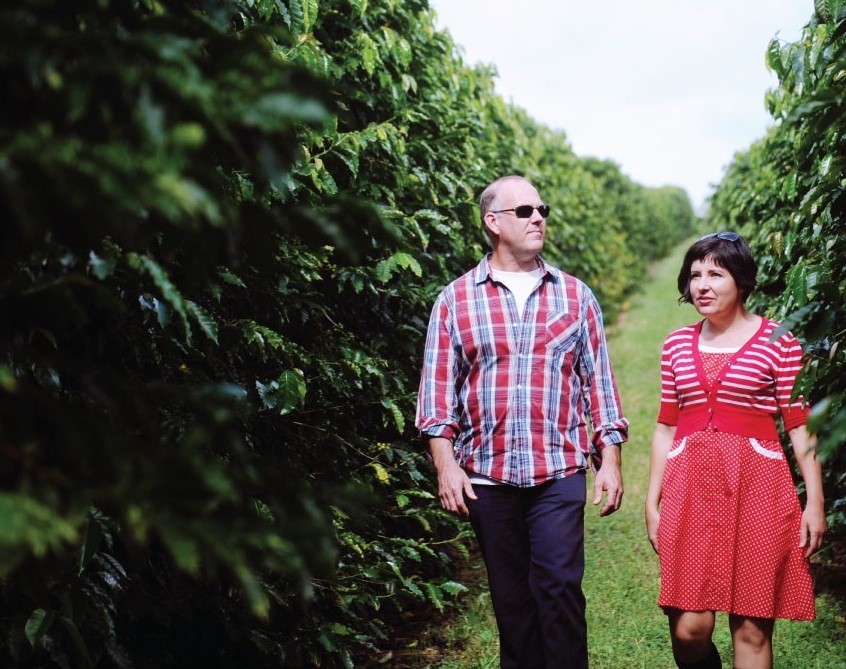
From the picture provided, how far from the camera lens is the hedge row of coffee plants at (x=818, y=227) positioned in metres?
1.95

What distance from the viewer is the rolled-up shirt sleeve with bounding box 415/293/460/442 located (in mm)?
3178

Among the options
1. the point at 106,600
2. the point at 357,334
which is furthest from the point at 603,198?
the point at 106,600

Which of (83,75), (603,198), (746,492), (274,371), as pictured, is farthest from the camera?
(603,198)

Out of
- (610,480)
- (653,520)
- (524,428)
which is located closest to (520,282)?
(524,428)

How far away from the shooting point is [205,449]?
2551mm

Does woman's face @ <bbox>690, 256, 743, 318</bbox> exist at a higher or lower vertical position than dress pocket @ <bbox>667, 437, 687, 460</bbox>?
higher

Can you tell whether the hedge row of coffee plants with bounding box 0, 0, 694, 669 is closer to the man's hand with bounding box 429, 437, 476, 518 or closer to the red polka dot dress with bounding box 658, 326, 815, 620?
the man's hand with bounding box 429, 437, 476, 518

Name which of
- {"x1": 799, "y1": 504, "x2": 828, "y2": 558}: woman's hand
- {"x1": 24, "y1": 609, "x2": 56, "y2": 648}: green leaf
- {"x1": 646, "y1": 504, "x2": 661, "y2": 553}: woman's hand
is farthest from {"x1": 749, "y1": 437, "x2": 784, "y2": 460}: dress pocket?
{"x1": 24, "y1": 609, "x2": 56, "y2": 648}: green leaf

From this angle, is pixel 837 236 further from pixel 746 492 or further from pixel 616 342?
pixel 616 342

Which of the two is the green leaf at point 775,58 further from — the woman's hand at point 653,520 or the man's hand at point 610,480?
the woman's hand at point 653,520

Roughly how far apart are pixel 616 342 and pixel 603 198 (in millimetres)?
4743

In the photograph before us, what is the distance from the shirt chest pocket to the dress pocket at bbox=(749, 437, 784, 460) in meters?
0.73

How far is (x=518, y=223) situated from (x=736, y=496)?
128cm

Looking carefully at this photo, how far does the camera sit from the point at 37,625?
1.97 m
